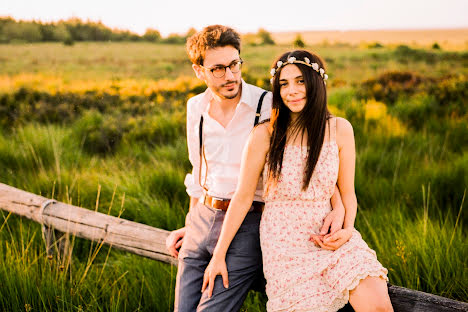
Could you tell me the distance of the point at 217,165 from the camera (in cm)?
280

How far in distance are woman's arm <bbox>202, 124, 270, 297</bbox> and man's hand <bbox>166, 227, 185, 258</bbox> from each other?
0.42 m

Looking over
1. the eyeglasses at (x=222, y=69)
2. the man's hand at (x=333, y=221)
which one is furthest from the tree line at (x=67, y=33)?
the man's hand at (x=333, y=221)

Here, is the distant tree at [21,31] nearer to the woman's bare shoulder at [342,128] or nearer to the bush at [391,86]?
the bush at [391,86]

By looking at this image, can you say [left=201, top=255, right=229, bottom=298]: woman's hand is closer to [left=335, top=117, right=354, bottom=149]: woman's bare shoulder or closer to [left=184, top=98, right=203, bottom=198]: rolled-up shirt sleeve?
[left=184, top=98, right=203, bottom=198]: rolled-up shirt sleeve

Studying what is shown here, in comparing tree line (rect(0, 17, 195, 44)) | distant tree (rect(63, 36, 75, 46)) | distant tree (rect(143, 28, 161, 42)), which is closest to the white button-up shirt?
tree line (rect(0, 17, 195, 44))

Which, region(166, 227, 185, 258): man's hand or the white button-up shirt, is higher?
the white button-up shirt

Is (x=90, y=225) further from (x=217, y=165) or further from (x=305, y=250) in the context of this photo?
(x=305, y=250)

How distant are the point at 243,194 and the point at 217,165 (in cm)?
45

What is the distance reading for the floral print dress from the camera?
2.04m

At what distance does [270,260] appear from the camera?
2.28 m

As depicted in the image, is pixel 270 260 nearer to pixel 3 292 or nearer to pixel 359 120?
pixel 3 292

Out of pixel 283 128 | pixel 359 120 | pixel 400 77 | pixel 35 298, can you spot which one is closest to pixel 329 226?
pixel 283 128

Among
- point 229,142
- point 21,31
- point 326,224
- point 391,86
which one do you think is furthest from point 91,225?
point 21,31

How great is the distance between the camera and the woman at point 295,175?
2.24m
